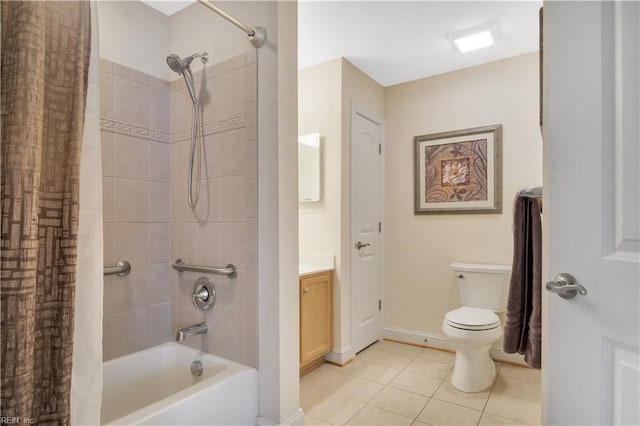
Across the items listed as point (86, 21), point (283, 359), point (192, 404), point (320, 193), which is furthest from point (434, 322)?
point (86, 21)

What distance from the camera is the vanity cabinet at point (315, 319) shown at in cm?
253

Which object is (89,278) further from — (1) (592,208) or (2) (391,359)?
(2) (391,359)

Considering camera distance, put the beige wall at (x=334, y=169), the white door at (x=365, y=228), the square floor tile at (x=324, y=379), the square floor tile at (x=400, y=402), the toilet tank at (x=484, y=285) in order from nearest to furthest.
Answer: the square floor tile at (x=400, y=402) → the square floor tile at (x=324, y=379) → the toilet tank at (x=484, y=285) → the beige wall at (x=334, y=169) → the white door at (x=365, y=228)

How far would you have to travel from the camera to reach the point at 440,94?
322 cm

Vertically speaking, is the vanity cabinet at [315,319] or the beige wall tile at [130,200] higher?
the beige wall tile at [130,200]

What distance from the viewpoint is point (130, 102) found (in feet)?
6.47

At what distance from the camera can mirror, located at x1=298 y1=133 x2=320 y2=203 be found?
9.74ft

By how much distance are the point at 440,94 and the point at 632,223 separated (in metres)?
2.72

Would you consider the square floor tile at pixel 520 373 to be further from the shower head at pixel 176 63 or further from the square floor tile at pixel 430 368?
the shower head at pixel 176 63

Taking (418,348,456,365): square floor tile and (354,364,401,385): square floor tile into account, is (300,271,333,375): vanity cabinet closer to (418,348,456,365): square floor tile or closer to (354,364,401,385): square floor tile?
(354,364,401,385): square floor tile

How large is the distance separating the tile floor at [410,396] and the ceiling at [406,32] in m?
2.42

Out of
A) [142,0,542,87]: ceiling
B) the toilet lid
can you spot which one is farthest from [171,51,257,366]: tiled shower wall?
the toilet lid

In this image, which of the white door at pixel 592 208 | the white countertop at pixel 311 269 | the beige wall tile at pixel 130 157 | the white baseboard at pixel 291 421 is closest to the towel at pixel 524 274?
the white door at pixel 592 208

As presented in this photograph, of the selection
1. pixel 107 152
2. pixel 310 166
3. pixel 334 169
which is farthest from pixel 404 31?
pixel 107 152
